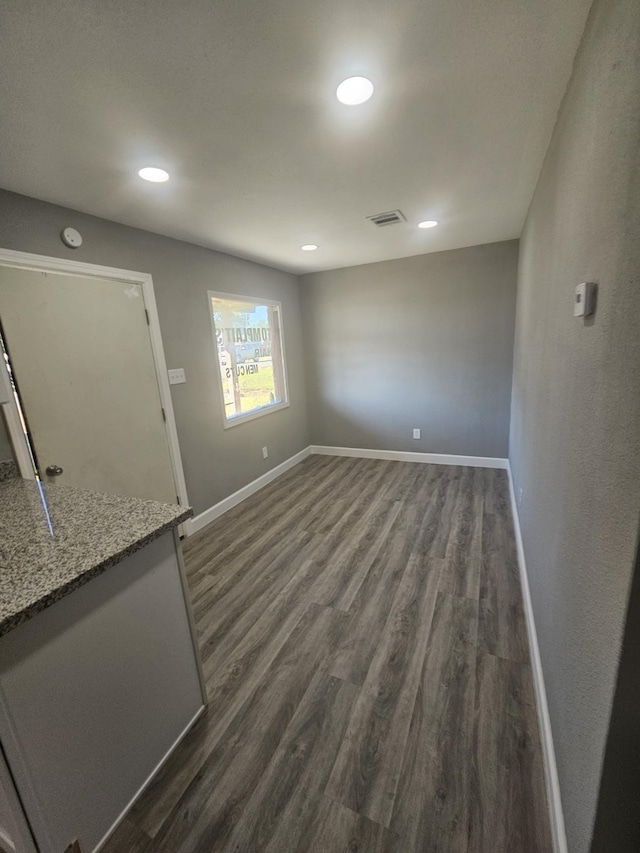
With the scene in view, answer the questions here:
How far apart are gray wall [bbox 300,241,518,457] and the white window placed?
64 cm

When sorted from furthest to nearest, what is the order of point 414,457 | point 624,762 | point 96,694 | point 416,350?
1. point 414,457
2. point 416,350
3. point 96,694
4. point 624,762

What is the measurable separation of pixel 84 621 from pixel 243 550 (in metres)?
1.75

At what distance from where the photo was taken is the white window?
3426 millimetres

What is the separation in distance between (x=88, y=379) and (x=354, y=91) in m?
2.12

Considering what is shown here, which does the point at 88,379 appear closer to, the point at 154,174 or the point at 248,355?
the point at 154,174

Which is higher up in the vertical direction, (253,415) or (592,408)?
(592,408)

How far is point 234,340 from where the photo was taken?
3.59 metres

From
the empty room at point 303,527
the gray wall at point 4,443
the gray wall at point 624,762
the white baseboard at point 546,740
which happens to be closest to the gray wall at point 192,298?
the empty room at point 303,527

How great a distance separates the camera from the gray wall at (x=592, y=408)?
69 centimetres

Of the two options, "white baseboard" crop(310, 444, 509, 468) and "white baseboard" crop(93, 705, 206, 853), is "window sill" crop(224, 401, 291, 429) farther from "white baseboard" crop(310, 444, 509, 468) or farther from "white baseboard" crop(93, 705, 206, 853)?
"white baseboard" crop(93, 705, 206, 853)

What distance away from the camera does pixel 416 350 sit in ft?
13.5

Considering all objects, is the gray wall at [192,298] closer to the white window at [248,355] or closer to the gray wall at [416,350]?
the white window at [248,355]

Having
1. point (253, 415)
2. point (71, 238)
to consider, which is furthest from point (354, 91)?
point (253, 415)

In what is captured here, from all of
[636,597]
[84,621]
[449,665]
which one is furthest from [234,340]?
[636,597]
